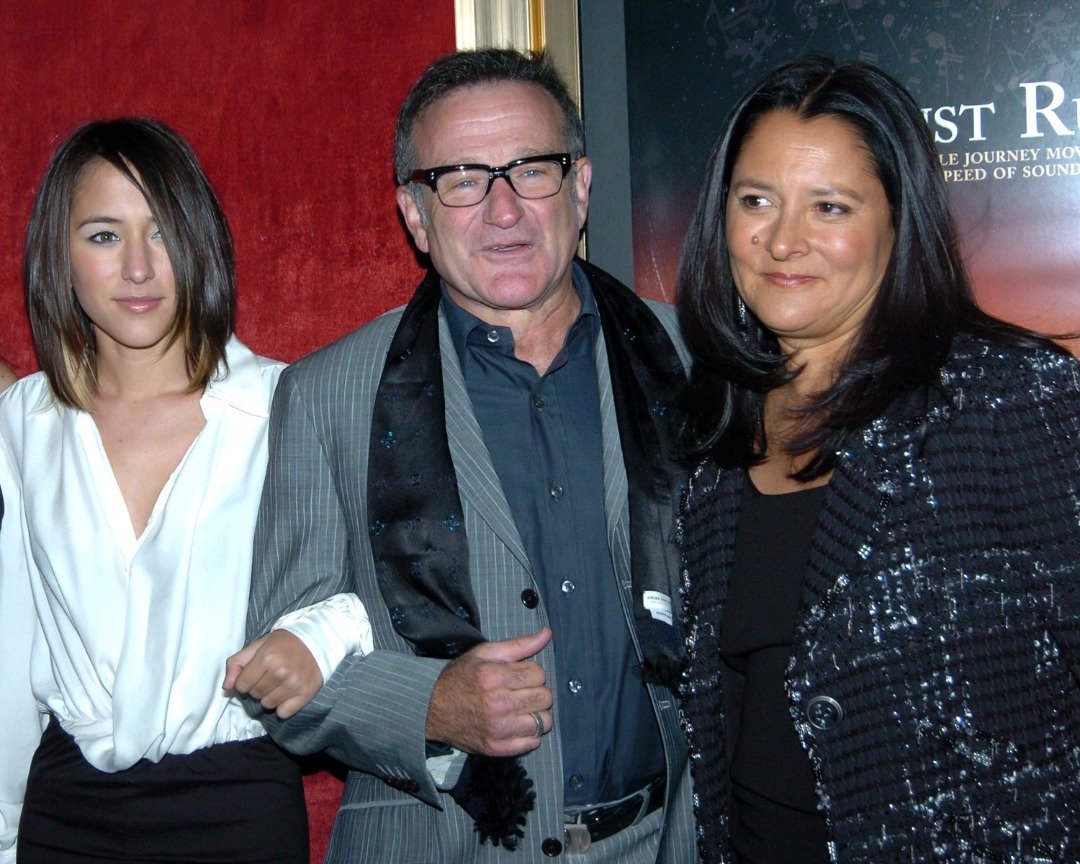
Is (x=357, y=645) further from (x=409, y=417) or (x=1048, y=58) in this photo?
(x=1048, y=58)

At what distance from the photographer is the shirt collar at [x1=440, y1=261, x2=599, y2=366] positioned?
2.11m

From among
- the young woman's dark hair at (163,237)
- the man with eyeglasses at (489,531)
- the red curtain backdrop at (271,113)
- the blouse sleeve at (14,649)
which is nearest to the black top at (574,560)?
the man with eyeglasses at (489,531)

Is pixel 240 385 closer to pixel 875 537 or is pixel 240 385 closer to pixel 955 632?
pixel 875 537

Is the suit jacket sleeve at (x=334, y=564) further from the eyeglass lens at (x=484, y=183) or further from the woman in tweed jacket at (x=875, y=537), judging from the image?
the woman in tweed jacket at (x=875, y=537)

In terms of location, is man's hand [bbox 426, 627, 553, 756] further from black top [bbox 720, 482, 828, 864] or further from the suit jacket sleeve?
black top [bbox 720, 482, 828, 864]

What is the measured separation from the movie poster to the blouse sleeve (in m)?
1.62

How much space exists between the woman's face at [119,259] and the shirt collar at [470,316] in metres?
0.54

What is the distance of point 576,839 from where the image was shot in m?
1.86

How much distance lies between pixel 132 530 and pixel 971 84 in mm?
1936

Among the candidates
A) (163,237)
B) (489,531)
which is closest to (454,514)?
(489,531)

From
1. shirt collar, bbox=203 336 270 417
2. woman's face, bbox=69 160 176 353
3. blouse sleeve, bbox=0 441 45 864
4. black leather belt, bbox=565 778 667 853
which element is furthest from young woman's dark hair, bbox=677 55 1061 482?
blouse sleeve, bbox=0 441 45 864

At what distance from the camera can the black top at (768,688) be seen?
1675 mm

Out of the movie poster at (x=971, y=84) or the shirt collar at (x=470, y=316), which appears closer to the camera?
the shirt collar at (x=470, y=316)

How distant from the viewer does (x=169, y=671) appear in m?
2.07
